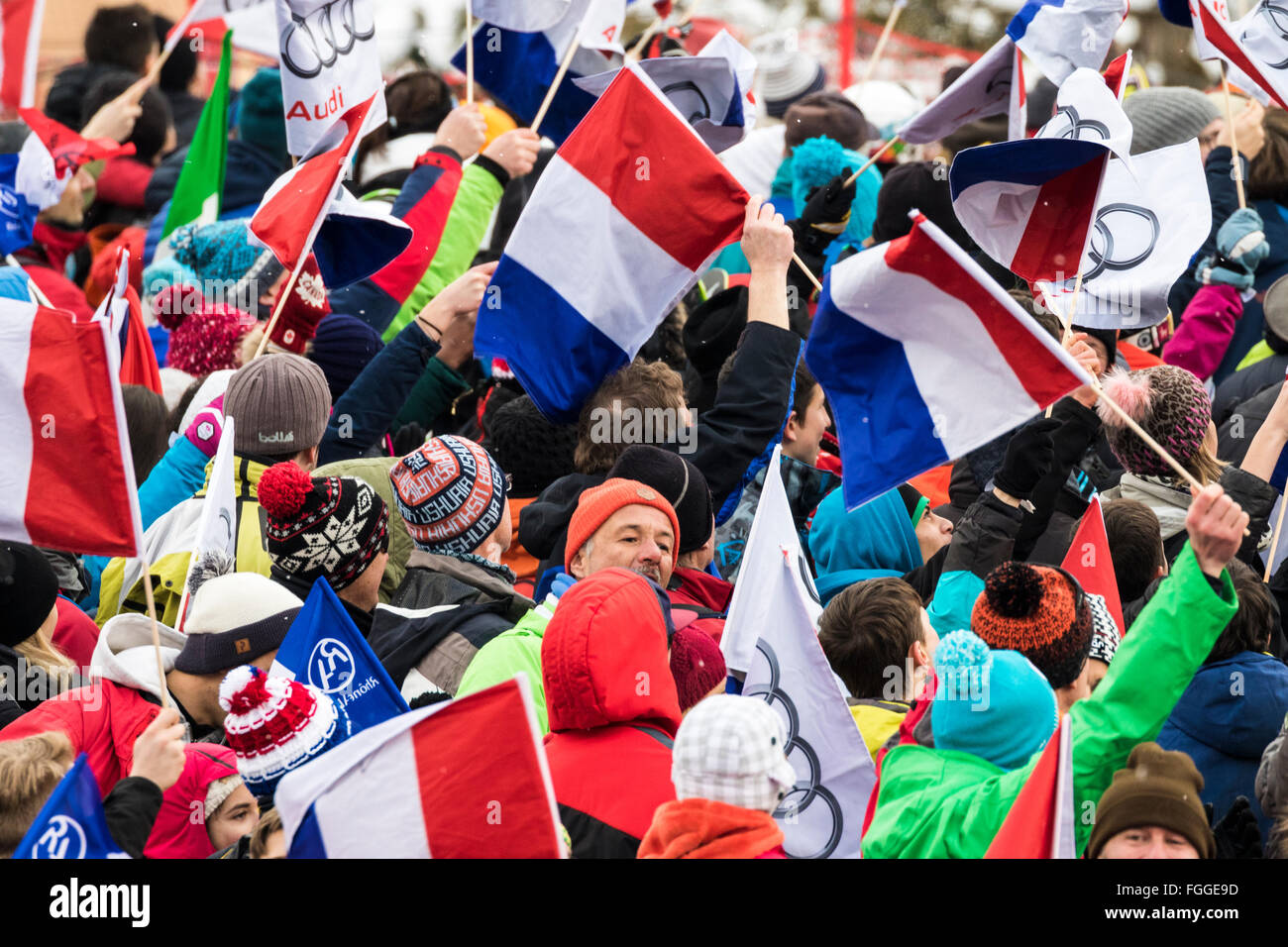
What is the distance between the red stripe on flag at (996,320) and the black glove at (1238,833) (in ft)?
3.45

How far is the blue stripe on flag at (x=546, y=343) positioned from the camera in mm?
5508

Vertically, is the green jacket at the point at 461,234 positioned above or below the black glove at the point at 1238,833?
above

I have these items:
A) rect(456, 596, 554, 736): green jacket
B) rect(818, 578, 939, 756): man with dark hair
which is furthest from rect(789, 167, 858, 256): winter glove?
rect(456, 596, 554, 736): green jacket

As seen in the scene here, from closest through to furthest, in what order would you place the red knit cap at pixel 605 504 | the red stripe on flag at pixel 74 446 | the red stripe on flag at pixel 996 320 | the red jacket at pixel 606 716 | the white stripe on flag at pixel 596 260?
1. the red jacket at pixel 606 716
2. the red stripe on flag at pixel 996 320
3. the red stripe on flag at pixel 74 446
4. the red knit cap at pixel 605 504
5. the white stripe on flag at pixel 596 260

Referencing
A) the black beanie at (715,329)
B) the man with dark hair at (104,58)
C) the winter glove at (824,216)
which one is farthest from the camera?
the man with dark hair at (104,58)

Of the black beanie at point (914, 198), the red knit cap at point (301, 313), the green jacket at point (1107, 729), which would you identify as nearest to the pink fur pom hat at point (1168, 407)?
the green jacket at point (1107, 729)

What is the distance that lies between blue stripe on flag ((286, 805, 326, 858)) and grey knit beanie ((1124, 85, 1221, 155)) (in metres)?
6.01

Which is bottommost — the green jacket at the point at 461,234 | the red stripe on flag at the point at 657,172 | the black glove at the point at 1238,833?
the black glove at the point at 1238,833

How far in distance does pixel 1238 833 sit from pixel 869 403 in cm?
146

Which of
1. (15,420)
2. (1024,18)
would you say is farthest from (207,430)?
Result: (1024,18)

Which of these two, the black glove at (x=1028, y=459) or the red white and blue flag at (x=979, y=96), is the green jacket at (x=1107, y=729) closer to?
the black glove at (x=1028, y=459)

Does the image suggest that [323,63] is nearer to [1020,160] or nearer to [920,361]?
[1020,160]

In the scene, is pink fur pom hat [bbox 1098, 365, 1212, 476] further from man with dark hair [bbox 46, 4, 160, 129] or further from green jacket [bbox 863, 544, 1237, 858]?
man with dark hair [bbox 46, 4, 160, 129]

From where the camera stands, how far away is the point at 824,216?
6.58 metres
